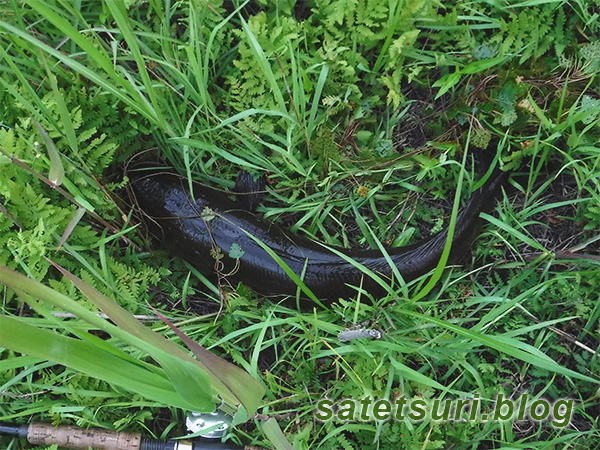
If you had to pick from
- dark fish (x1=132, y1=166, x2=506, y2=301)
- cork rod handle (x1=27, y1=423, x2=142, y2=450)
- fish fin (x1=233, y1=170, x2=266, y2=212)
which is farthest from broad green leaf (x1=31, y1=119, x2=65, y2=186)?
cork rod handle (x1=27, y1=423, x2=142, y2=450)

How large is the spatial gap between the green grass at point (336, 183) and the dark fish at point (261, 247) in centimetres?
13

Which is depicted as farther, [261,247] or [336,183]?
[336,183]

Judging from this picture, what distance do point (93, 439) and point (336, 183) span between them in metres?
2.04

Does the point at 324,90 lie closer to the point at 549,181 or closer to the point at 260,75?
the point at 260,75

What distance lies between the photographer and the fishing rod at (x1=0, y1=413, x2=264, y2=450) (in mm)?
2473

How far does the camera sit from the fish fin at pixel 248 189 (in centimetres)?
306

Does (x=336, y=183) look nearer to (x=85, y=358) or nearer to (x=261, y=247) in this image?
(x=261, y=247)

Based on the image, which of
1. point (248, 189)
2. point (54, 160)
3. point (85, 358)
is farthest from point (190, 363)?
point (248, 189)

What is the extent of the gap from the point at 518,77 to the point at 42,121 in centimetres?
281

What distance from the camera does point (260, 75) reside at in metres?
2.90

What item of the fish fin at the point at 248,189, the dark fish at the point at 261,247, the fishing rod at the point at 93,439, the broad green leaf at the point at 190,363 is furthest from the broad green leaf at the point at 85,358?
the fish fin at the point at 248,189

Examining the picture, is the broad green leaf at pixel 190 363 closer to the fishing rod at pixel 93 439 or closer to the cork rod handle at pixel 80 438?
the fishing rod at pixel 93 439

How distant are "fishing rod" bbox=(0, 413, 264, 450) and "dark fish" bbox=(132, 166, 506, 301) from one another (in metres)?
0.91

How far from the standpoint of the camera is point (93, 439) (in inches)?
98.0
